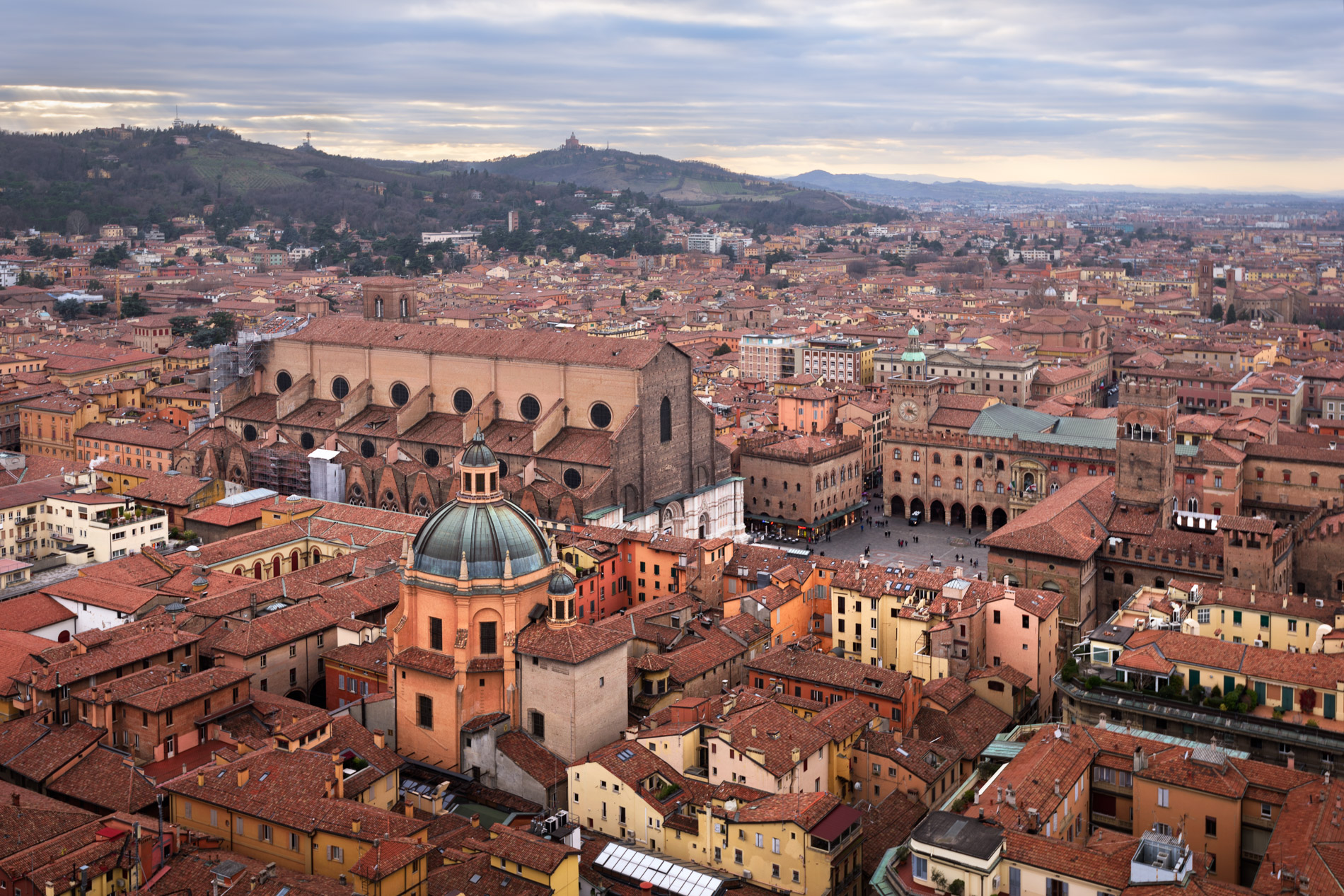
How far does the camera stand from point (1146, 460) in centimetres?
4919

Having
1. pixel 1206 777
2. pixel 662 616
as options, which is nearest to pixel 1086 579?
pixel 662 616

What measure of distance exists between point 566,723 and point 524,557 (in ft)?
14.4

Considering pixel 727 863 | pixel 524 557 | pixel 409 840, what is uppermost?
pixel 524 557

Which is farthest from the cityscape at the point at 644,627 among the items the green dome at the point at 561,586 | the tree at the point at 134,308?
the tree at the point at 134,308

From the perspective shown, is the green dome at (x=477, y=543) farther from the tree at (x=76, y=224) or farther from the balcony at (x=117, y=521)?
the tree at (x=76, y=224)

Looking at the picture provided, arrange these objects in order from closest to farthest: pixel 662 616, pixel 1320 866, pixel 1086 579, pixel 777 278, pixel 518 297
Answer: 1. pixel 1320 866
2. pixel 662 616
3. pixel 1086 579
4. pixel 518 297
5. pixel 777 278

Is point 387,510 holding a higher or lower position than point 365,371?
lower

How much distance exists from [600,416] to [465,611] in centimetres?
2362

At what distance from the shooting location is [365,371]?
6294 centimetres

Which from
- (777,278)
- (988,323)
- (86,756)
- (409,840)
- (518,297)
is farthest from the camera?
(777,278)

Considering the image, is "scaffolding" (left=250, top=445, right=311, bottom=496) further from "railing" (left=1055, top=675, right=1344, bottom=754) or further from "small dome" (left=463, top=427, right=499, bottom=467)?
"railing" (left=1055, top=675, right=1344, bottom=754)

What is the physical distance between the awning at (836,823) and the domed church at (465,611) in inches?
355

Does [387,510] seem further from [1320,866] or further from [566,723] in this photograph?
[1320,866]

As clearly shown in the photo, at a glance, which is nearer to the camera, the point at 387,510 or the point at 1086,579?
the point at 1086,579
